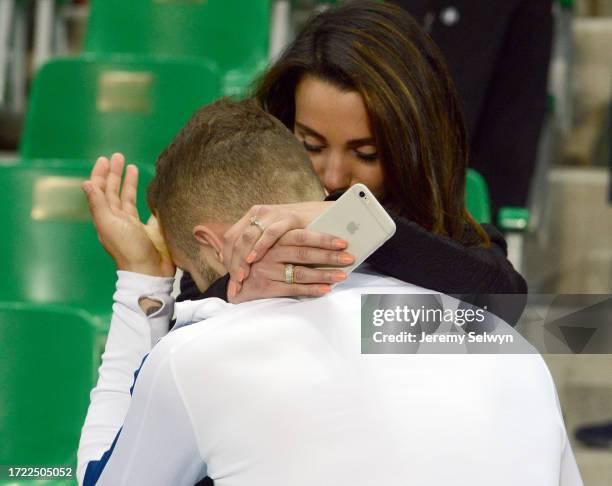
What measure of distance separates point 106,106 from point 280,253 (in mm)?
1698

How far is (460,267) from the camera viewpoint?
1.07m

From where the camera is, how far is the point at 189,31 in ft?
10.2

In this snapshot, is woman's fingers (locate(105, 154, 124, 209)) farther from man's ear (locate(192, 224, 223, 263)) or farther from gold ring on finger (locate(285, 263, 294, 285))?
gold ring on finger (locate(285, 263, 294, 285))

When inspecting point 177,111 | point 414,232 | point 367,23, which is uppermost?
point 367,23

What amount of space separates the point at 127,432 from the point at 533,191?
2.21 meters

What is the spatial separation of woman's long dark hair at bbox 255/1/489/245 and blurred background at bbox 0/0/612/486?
0.25 metres

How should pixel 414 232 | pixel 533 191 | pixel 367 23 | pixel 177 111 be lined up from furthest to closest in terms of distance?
pixel 533 191, pixel 177 111, pixel 367 23, pixel 414 232

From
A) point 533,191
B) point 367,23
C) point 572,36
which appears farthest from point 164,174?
point 572,36

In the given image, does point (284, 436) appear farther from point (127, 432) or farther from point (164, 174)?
point (164, 174)

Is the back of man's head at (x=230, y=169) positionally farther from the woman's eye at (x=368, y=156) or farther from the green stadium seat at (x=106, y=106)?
the green stadium seat at (x=106, y=106)

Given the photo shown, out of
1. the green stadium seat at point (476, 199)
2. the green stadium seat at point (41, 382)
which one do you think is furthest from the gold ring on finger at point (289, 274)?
the green stadium seat at point (476, 199)

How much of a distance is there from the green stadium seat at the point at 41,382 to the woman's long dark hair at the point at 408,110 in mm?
521

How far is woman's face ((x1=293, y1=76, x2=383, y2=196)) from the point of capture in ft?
4.59

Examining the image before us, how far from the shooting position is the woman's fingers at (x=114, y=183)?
4.19 feet
